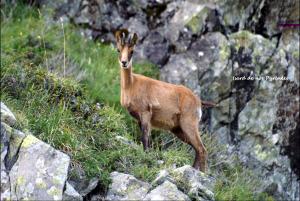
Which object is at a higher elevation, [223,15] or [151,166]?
[223,15]

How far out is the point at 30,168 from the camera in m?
7.88

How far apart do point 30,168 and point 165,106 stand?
3.65 m

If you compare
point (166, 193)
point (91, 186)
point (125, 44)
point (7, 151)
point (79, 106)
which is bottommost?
point (91, 186)

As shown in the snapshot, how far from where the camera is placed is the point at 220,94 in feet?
45.7

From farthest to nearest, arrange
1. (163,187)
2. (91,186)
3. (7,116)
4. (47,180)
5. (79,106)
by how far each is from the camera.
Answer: (79,106) < (91,186) < (163,187) < (7,116) < (47,180)

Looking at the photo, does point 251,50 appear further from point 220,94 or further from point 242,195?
point 242,195

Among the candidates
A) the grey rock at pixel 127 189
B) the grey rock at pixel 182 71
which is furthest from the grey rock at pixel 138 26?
the grey rock at pixel 127 189

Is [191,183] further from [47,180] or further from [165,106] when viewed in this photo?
[165,106]

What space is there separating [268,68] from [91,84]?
130 inches

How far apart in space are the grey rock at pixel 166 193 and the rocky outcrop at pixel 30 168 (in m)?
0.84

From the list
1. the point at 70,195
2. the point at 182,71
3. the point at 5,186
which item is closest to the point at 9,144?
the point at 5,186

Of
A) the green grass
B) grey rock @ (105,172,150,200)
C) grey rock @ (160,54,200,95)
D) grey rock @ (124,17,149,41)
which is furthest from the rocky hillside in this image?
grey rock @ (124,17,149,41)

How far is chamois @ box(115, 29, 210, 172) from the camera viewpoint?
1084 cm

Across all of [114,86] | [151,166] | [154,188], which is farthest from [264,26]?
[154,188]
